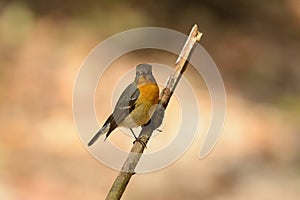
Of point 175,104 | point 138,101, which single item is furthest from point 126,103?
point 175,104

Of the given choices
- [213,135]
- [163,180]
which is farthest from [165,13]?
[213,135]

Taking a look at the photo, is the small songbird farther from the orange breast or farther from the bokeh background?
the bokeh background

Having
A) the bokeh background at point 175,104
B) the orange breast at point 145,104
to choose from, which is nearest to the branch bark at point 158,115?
the orange breast at point 145,104

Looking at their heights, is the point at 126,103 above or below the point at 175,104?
below

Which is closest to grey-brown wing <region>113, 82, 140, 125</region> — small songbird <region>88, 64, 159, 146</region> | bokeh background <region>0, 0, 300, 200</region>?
small songbird <region>88, 64, 159, 146</region>

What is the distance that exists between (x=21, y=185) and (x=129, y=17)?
45.7 inches

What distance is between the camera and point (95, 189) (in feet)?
8.02

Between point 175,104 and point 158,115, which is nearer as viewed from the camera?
point 158,115

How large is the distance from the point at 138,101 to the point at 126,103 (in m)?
0.05

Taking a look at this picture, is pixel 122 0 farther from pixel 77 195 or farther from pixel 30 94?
pixel 77 195

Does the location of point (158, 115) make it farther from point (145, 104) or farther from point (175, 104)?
point (175, 104)

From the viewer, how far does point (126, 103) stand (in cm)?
78

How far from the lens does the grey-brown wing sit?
0.76 m

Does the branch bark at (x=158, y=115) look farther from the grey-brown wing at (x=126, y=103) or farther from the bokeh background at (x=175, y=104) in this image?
the bokeh background at (x=175, y=104)
